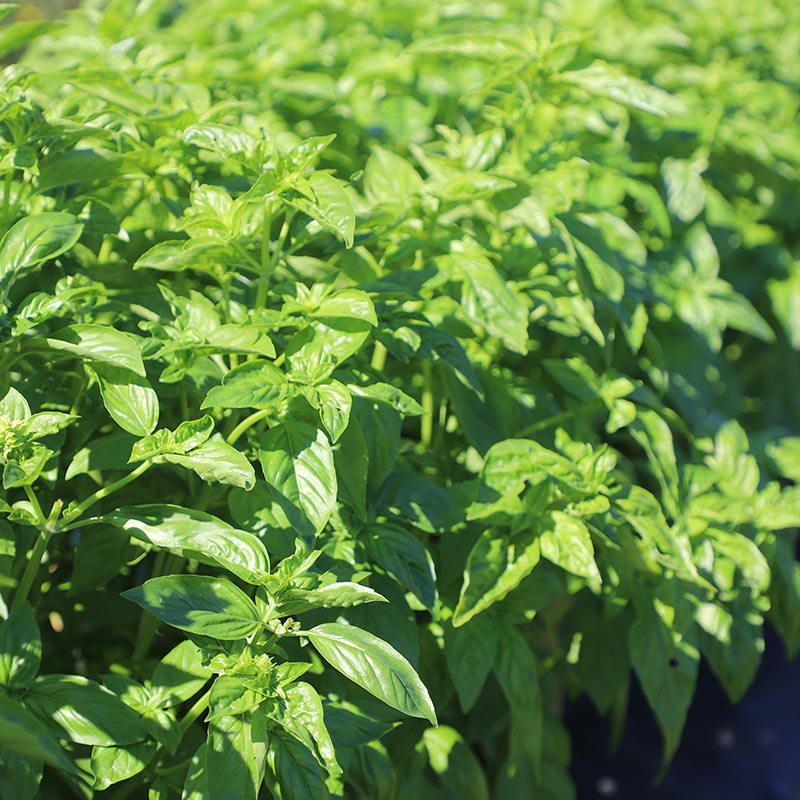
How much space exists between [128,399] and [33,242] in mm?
250

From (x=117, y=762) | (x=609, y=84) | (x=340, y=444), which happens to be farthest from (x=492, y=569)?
(x=609, y=84)

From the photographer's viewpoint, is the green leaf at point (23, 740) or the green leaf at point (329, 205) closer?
the green leaf at point (23, 740)

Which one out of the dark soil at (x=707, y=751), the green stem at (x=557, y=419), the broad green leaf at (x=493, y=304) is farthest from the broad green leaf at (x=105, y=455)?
the dark soil at (x=707, y=751)

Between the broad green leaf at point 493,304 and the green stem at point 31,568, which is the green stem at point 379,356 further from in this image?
the green stem at point 31,568

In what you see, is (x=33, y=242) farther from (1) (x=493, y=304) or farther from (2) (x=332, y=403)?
(1) (x=493, y=304)

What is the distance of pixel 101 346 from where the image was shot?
1231mm

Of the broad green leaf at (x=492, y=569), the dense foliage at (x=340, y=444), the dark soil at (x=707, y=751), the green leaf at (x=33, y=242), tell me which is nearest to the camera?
the dense foliage at (x=340, y=444)

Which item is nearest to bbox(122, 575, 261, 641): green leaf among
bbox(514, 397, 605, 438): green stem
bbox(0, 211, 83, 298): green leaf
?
bbox(0, 211, 83, 298): green leaf

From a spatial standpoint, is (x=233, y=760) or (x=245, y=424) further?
(x=245, y=424)

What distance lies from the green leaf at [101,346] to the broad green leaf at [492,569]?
21.6 inches

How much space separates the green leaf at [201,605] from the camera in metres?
1.09

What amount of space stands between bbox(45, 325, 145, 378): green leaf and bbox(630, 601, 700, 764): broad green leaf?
914 millimetres

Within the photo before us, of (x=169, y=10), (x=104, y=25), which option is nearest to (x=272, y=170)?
(x=104, y=25)

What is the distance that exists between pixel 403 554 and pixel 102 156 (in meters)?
0.73
